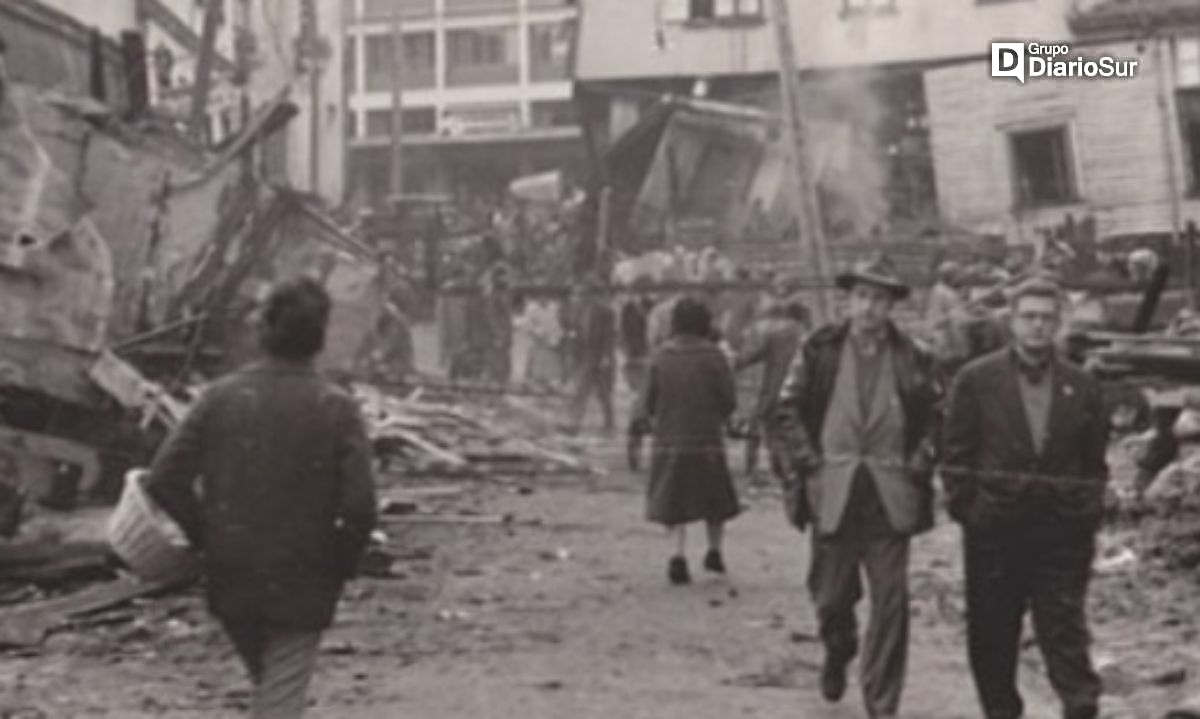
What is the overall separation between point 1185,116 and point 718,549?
2405 centimetres

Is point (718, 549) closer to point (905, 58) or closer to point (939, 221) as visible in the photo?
point (939, 221)

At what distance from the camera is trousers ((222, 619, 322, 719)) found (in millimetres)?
5551

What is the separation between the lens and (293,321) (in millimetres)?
5551

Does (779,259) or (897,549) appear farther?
(779,259)

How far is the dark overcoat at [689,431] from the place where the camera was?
11867mm

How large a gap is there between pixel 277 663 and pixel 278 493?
0.52 meters

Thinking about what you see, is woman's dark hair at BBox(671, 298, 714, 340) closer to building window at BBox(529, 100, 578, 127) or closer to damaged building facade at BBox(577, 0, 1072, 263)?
damaged building facade at BBox(577, 0, 1072, 263)

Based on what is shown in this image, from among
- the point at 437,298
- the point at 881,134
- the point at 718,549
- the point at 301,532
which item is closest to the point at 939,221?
the point at 881,134

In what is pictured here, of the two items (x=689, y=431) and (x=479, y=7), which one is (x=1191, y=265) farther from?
(x=479, y=7)

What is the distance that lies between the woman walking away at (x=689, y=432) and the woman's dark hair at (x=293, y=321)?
6404 mm

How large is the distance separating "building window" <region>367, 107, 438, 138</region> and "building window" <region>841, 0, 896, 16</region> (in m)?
37.3

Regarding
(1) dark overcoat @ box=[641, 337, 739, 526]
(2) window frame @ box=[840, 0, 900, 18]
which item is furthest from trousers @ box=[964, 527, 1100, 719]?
(2) window frame @ box=[840, 0, 900, 18]

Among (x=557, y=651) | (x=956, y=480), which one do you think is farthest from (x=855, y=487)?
(x=557, y=651)

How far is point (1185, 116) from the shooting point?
1315 inches
